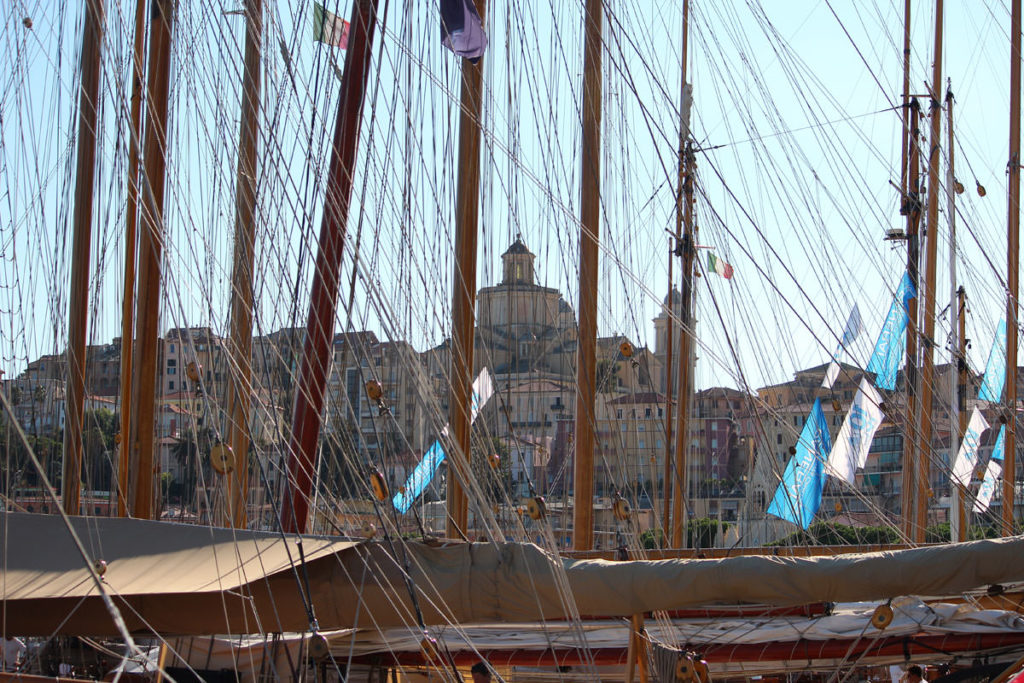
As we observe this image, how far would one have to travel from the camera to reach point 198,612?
21.6 ft

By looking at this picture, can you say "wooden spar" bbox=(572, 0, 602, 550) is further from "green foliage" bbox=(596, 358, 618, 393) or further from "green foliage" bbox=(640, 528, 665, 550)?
"green foliage" bbox=(596, 358, 618, 393)

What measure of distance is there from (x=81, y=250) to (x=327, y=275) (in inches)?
201

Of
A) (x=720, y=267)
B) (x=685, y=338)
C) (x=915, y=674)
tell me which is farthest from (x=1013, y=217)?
(x=915, y=674)

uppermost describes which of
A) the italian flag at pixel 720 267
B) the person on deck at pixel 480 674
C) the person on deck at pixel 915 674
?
the italian flag at pixel 720 267

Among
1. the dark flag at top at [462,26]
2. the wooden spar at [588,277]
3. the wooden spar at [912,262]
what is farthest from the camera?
the wooden spar at [912,262]

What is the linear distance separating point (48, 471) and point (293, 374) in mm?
17294

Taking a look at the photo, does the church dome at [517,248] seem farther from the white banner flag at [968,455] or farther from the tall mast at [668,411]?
the white banner flag at [968,455]

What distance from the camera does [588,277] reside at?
11578 millimetres

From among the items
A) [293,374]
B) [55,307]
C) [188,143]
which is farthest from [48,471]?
[293,374]

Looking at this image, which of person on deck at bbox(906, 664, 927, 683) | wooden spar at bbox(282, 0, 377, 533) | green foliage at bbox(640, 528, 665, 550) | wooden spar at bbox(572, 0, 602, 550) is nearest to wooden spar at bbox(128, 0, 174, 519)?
wooden spar at bbox(282, 0, 377, 533)

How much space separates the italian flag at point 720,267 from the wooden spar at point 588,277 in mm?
2973

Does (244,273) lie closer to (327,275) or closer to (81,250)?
(81,250)

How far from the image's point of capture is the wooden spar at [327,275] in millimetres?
7188

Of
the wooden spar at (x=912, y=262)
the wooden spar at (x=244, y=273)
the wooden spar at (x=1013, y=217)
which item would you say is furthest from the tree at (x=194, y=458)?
the wooden spar at (x=1013, y=217)
